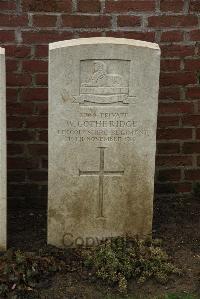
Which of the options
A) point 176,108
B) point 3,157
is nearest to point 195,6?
point 176,108

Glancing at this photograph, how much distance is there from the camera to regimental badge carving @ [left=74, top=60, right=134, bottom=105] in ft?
13.7

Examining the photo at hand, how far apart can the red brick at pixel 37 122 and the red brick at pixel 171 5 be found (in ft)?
4.35

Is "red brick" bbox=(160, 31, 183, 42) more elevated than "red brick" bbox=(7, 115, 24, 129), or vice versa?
"red brick" bbox=(160, 31, 183, 42)

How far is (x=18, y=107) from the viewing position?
5070 mm

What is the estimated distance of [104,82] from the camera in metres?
4.21

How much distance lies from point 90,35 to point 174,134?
1123 mm

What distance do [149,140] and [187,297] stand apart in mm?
1120

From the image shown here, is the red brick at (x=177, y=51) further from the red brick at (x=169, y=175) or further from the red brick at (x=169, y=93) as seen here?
the red brick at (x=169, y=175)

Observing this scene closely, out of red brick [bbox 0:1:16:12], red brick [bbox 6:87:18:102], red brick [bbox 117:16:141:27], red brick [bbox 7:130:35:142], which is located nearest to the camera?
red brick [bbox 0:1:16:12]

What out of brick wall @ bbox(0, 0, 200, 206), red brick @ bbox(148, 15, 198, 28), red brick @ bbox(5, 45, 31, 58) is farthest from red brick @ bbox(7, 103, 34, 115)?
red brick @ bbox(148, 15, 198, 28)

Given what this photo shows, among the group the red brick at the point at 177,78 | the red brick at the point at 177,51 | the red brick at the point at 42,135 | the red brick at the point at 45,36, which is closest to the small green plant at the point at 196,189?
the red brick at the point at 177,78

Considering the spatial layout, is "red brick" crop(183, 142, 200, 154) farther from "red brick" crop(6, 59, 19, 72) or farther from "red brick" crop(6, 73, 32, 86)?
"red brick" crop(6, 59, 19, 72)

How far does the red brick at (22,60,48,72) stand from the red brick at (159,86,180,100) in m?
1.00

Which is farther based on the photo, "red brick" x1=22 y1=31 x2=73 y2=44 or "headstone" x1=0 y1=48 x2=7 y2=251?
"red brick" x1=22 y1=31 x2=73 y2=44
